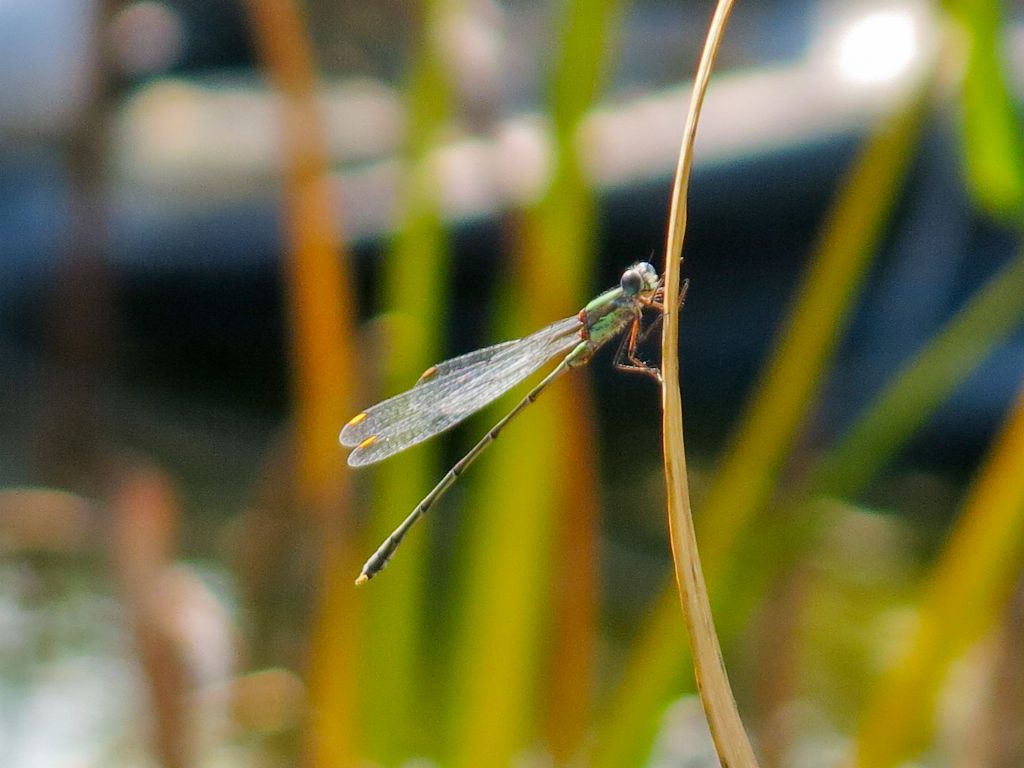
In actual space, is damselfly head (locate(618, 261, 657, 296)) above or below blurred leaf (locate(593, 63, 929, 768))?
above

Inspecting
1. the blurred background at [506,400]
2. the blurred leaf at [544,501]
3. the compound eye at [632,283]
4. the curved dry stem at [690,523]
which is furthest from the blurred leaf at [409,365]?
the curved dry stem at [690,523]

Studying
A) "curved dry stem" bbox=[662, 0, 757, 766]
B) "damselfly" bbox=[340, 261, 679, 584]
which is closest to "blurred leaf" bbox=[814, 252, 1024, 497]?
"damselfly" bbox=[340, 261, 679, 584]

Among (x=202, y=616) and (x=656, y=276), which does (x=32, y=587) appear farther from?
(x=656, y=276)

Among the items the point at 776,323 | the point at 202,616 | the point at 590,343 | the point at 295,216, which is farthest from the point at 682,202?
the point at 776,323

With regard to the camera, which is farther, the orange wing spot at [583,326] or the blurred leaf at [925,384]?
the orange wing spot at [583,326]

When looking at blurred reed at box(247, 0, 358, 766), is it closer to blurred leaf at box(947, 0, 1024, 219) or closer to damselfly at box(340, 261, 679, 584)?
damselfly at box(340, 261, 679, 584)

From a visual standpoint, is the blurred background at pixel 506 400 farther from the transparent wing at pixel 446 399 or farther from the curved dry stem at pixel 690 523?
the curved dry stem at pixel 690 523
